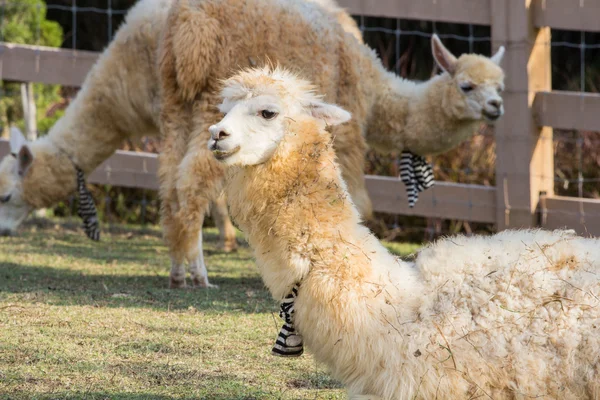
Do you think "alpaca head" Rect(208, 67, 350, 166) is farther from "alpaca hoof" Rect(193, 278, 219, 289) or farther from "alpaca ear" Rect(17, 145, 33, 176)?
"alpaca ear" Rect(17, 145, 33, 176)

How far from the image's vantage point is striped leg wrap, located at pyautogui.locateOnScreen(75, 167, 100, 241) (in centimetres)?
796

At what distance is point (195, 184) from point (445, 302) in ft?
9.44

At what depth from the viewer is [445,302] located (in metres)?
3.41

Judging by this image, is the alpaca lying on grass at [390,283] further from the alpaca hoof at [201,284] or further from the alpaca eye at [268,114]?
the alpaca hoof at [201,284]

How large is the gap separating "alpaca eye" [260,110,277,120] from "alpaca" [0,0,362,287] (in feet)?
11.9

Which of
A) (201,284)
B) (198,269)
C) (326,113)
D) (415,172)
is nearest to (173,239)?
(198,269)

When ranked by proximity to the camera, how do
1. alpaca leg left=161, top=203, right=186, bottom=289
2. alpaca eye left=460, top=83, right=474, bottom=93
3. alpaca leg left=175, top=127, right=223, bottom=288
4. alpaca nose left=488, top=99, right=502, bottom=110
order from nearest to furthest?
alpaca leg left=175, top=127, right=223, bottom=288 < alpaca leg left=161, top=203, right=186, bottom=289 < alpaca nose left=488, top=99, right=502, bottom=110 < alpaca eye left=460, top=83, right=474, bottom=93

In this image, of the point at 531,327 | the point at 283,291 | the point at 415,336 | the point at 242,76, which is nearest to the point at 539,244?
the point at 531,327

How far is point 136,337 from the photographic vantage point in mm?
4832

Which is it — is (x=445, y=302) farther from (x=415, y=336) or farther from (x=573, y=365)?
(x=573, y=365)

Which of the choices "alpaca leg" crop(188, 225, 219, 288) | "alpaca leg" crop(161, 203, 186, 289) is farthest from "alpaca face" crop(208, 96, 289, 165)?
"alpaca leg" crop(188, 225, 219, 288)

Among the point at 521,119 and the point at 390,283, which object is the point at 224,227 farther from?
the point at 390,283

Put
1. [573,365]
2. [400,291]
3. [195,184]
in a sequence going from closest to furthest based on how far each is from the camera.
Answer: [573,365]
[400,291]
[195,184]

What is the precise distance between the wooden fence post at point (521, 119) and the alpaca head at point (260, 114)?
4.24 metres
